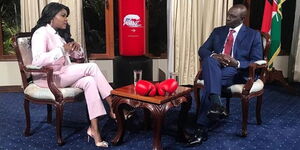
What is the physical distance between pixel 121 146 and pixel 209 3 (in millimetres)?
2381

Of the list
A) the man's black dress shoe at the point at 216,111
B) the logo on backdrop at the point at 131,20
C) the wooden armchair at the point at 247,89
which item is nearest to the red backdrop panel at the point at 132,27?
the logo on backdrop at the point at 131,20

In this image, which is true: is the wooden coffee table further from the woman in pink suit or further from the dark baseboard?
the dark baseboard

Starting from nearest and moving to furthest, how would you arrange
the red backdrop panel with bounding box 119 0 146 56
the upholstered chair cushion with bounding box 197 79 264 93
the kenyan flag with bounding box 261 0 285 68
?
the upholstered chair cushion with bounding box 197 79 264 93, the red backdrop panel with bounding box 119 0 146 56, the kenyan flag with bounding box 261 0 285 68

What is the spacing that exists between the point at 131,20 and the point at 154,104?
1602 millimetres

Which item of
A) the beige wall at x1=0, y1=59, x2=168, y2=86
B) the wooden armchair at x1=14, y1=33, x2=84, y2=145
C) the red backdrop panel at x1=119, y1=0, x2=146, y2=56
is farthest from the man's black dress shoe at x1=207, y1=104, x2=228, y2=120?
the beige wall at x1=0, y1=59, x2=168, y2=86

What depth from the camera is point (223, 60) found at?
2.91 meters

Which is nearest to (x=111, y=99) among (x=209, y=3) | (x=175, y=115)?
(x=175, y=115)

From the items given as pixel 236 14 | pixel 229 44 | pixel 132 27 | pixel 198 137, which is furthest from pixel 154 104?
pixel 132 27

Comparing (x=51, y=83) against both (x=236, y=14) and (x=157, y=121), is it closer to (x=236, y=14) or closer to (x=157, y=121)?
(x=157, y=121)

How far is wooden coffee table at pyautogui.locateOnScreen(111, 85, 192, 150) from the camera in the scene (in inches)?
93.5

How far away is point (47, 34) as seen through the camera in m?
2.74

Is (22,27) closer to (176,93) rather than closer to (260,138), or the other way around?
(176,93)

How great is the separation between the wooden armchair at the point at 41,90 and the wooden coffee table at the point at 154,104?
0.37 m

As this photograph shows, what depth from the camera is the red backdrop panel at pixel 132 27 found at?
3.71 meters
